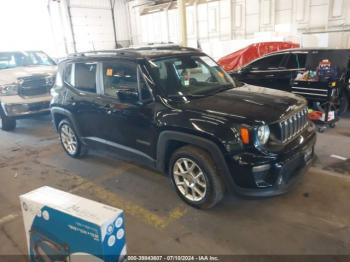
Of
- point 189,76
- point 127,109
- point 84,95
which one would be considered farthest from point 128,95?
point 84,95

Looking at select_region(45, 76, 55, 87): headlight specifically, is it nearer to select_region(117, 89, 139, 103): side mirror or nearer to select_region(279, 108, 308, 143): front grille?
select_region(117, 89, 139, 103): side mirror

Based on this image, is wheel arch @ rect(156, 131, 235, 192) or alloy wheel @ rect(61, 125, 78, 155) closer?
wheel arch @ rect(156, 131, 235, 192)

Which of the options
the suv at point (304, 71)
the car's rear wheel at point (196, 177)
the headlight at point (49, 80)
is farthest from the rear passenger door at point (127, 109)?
the headlight at point (49, 80)

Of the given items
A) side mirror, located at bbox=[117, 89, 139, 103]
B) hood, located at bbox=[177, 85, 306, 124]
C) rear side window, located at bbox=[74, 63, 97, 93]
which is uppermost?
rear side window, located at bbox=[74, 63, 97, 93]

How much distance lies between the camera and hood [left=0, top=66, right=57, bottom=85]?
6.35m

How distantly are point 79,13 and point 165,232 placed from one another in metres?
14.1

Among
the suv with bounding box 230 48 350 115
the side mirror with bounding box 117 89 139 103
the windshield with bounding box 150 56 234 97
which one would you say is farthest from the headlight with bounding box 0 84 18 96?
the suv with bounding box 230 48 350 115

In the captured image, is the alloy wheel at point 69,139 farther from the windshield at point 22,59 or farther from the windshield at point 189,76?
the windshield at point 22,59

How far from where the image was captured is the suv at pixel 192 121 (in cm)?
262

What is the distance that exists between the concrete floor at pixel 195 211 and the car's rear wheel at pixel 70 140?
0.13m

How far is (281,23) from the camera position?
10.8 meters

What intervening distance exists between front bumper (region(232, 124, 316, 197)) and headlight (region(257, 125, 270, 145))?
150mm

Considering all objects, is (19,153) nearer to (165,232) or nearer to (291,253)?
(165,232)

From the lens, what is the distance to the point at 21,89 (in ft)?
21.0
